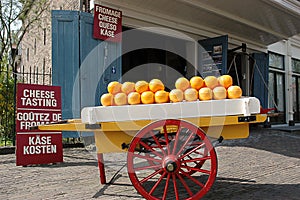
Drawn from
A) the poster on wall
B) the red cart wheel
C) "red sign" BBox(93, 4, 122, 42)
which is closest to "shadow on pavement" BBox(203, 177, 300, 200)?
the red cart wheel

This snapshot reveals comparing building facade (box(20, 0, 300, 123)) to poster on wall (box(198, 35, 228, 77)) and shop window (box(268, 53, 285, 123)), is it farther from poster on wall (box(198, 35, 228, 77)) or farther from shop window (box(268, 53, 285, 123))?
poster on wall (box(198, 35, 228, 77))

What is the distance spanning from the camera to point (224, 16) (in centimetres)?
Answer: 909

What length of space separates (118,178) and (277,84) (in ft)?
36.7

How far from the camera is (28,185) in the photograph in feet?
12.6

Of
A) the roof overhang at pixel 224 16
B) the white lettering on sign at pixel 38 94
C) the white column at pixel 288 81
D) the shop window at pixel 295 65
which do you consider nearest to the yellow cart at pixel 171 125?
the white lettering on sign at pixel 38 94

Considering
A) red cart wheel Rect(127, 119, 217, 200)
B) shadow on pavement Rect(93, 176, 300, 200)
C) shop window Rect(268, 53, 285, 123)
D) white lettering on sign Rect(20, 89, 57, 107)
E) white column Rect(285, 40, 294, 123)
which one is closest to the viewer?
red cart wheel Rect(127, 119, 217, 200)

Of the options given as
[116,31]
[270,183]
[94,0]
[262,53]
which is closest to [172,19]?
[116,31]

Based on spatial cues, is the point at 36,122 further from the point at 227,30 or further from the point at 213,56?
the point at 227,30

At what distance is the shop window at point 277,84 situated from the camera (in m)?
12.9

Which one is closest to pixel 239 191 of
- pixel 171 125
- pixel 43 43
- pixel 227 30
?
pixel 171 125

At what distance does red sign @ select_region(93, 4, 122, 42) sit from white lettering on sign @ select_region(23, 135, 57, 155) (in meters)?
2.89

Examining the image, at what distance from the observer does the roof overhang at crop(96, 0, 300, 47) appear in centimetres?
777

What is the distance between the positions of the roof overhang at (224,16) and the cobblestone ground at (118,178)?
3826 millimetres

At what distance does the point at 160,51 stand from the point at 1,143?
6834 mm
